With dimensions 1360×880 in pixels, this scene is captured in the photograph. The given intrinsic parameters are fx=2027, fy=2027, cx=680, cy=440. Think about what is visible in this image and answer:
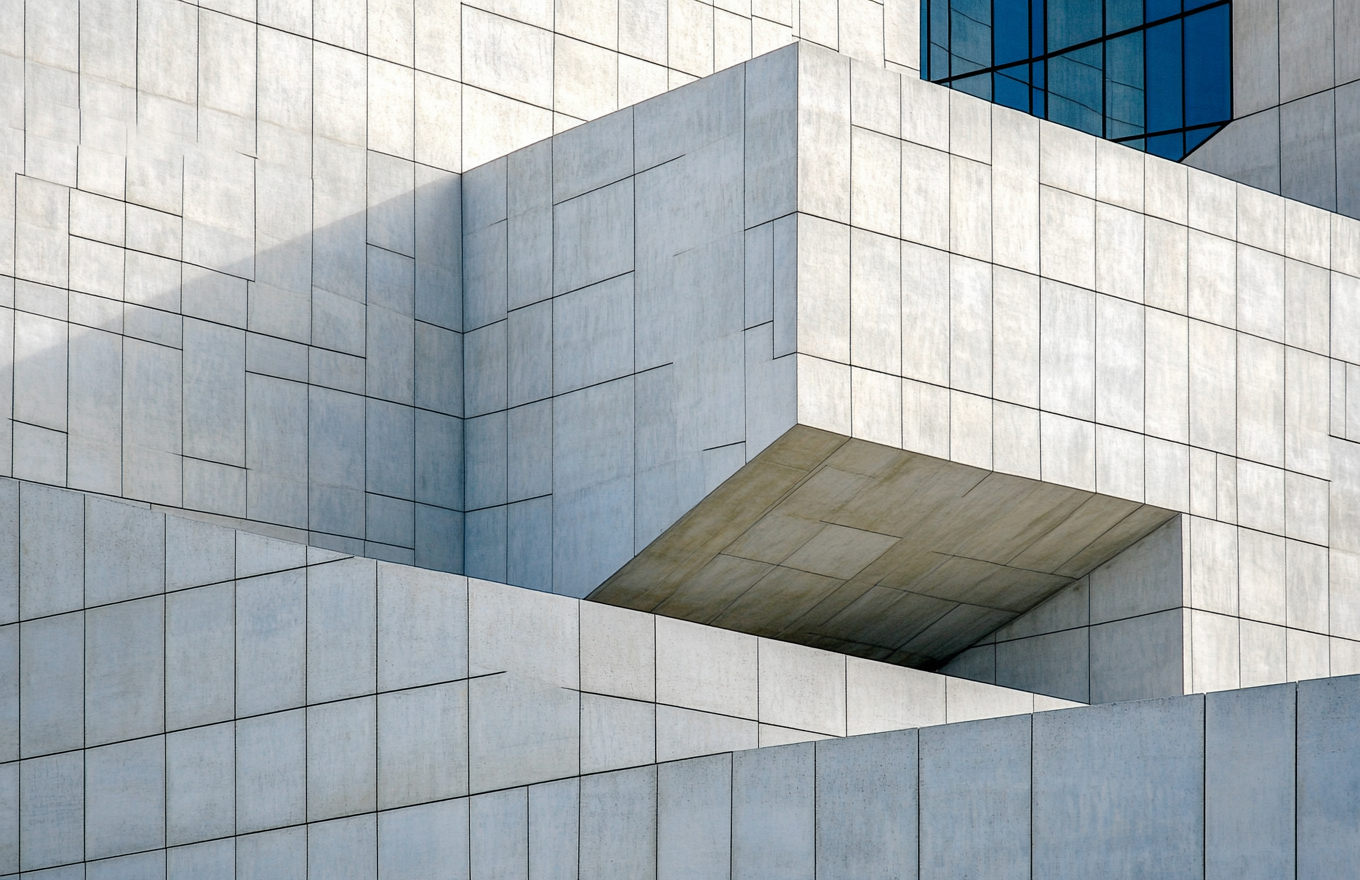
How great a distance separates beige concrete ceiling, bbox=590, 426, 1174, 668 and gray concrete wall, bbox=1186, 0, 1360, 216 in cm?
1234

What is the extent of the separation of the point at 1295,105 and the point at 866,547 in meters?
16.6

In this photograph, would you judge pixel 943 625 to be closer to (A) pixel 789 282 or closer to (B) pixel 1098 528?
(B) pixel 1098 528

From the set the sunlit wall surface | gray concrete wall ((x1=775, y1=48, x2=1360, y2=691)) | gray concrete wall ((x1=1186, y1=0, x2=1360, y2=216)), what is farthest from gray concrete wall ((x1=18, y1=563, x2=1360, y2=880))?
the sunlit wall surface

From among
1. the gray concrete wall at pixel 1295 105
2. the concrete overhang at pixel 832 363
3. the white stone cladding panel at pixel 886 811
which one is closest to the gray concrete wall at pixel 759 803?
the white stone cladding panel at pixel 886 811

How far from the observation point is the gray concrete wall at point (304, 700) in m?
22.5

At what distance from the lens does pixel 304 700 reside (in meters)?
23.2

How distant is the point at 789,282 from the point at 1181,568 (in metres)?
7.82

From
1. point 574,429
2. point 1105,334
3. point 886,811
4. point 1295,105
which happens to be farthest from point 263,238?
point 1295,105

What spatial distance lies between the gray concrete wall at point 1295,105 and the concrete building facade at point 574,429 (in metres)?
6.87

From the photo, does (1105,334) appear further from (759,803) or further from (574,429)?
(759,803)

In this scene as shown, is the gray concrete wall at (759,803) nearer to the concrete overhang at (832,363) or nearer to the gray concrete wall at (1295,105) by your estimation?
the concrete overhang at (832,363)

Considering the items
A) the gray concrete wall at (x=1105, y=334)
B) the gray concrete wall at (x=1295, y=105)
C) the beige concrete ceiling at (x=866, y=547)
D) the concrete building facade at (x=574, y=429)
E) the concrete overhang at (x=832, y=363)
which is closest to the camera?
the concrete building facade at (x=574, y=429)

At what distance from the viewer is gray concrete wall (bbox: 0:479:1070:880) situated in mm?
22516

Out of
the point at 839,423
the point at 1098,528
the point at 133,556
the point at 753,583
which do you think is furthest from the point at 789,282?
the point at 133,556
